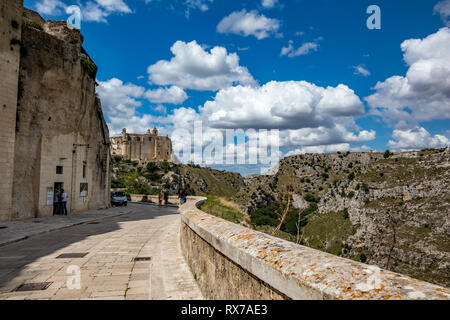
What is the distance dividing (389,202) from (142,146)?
65.8m

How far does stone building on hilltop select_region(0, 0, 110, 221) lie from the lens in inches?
651

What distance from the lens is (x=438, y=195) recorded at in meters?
49.6

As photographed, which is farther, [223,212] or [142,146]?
[142,146]

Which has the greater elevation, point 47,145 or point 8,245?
point 47,145

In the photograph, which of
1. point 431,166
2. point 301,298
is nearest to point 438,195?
point 431,166

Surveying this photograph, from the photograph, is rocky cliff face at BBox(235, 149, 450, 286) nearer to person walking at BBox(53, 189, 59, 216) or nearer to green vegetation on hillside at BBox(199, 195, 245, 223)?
green vegetation on hillside at BBox(199, 195, 245, 223)

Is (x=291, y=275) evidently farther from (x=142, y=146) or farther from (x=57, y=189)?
(x=142, y=146)

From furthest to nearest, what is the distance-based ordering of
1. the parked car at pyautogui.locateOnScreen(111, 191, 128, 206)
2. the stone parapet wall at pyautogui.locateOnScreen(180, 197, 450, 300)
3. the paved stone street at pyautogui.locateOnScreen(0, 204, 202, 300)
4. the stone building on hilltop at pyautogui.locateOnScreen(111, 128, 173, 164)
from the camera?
the stone building on hilltop at pyautogui.locateOnScreen(111, 128, 173, 164)
the parked car at pyautogui.locateOnScreen(111, 191, 128, 206)
the paved stone street at pyautogui.locateOnScreen(0, 204, 202, 300)
the stone parapet wall at pyautogui.locateOnScreen(180, 197, 450, 300)

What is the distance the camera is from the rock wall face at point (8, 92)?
1612 cm

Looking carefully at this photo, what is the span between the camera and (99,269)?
6559 mm

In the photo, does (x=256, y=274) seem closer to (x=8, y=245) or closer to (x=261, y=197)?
(x=8, y=245)

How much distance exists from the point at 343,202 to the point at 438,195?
30337 millimetres

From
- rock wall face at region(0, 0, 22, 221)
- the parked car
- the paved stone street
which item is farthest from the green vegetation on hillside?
the parked car

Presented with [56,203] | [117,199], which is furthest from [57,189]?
[117,199]
